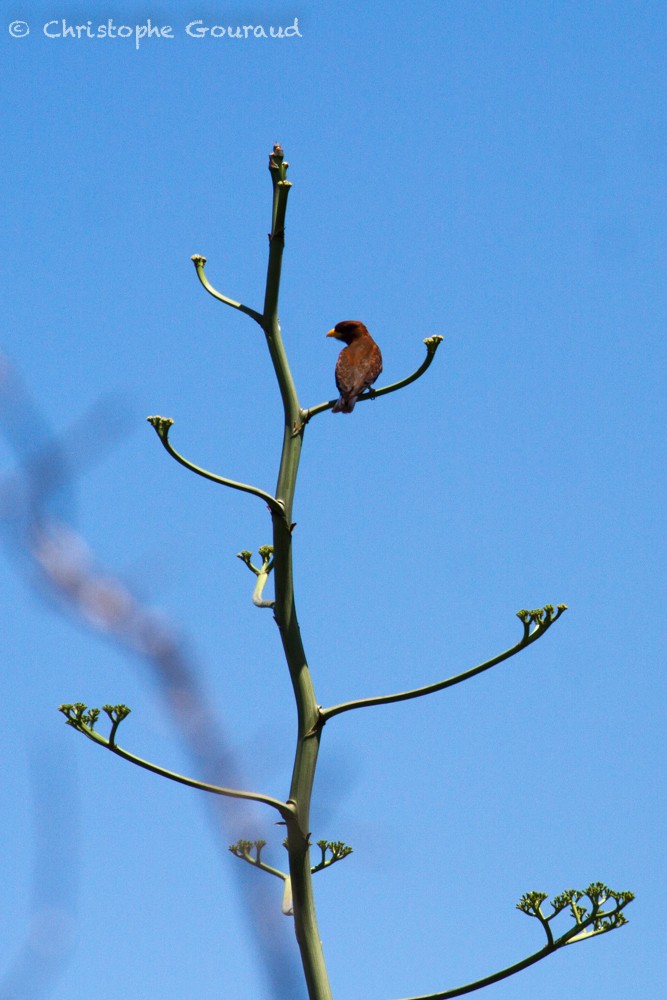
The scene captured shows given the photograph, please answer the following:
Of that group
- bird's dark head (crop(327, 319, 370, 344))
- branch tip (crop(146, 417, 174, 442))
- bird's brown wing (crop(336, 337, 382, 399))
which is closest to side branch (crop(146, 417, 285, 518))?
branch tip (crop(146, 417, 174, 442))

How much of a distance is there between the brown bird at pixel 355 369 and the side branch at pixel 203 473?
760 millimetres

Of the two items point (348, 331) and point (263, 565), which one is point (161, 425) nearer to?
point (263, 565)

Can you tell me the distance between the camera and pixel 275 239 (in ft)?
12.9

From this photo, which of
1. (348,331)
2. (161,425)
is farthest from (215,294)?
(348,331)

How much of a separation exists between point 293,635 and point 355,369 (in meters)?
1.61

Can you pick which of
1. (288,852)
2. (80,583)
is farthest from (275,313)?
(80,583)

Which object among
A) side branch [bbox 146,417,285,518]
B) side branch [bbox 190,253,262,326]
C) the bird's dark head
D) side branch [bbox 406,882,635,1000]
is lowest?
side branch [bbox 406,882,635,1000]

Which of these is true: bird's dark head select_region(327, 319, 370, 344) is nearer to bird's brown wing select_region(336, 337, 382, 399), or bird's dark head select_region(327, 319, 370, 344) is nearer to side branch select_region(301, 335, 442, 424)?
bird's brown wing select_region(336, 337, 382, 399)

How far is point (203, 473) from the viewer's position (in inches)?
155

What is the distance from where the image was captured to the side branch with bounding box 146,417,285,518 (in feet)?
12.7

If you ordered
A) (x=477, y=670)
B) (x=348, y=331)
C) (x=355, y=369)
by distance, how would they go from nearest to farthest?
(x=477, y=670)
(x=355, y=369)
(x=348, y=331)

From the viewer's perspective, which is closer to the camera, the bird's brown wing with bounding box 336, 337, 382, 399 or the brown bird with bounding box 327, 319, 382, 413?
the brown bird with bounding box 327, 319, 382, 413

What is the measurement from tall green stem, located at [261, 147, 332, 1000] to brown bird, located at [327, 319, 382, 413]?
17.6 inches

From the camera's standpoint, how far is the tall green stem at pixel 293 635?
3.78 metres
